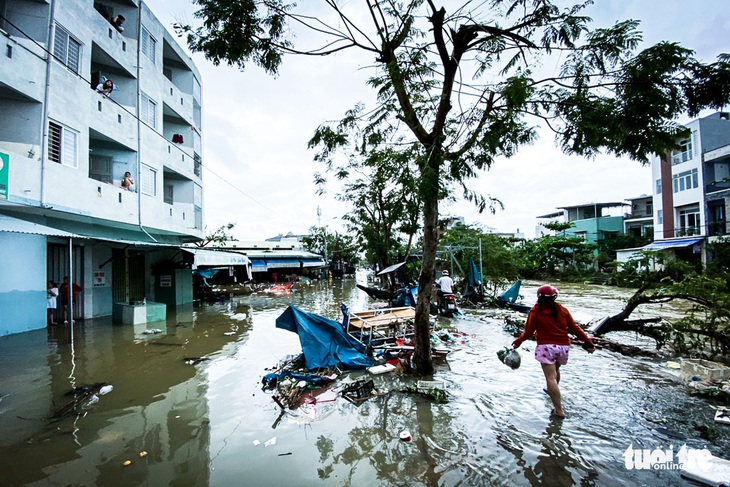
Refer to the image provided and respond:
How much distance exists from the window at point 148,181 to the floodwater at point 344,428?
8596mm

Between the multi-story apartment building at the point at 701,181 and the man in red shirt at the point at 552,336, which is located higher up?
the multi-story apartment building at the point at 701,181

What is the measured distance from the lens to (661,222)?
27.2 metres

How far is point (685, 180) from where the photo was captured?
24.6 meters

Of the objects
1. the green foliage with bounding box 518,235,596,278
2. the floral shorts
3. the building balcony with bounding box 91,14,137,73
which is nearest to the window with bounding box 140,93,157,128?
the building balcony with bounding box 91,14,137,73

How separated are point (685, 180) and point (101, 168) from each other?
34383mm

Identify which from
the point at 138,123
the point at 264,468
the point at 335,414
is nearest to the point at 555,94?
the point at 335,414

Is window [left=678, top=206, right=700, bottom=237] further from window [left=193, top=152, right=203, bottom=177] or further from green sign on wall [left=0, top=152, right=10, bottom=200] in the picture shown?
green sign on wall [left=0, top=152, right=10, bottom=200]

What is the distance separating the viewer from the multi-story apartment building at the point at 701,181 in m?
22.3

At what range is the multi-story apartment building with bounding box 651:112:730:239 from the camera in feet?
73.1

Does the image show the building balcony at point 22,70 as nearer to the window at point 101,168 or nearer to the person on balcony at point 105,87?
the person on balcony at point 105,87

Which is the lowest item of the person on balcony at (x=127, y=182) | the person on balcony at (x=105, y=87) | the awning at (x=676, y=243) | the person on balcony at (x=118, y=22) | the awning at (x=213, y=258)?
the awning at (x=213, y=258)

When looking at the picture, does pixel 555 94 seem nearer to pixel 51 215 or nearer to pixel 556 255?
pixel 51 215

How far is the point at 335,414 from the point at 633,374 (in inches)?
208

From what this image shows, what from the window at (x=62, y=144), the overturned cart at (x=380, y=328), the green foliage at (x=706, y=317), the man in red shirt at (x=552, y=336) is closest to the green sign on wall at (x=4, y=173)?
the window at (x=62, y=144)
